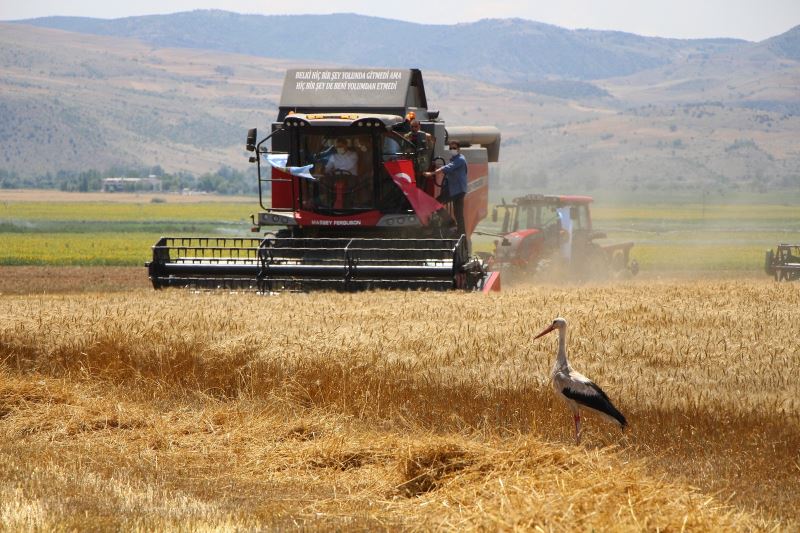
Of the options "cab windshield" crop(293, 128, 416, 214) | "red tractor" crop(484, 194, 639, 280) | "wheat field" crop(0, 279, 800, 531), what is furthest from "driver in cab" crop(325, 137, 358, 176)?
"red tractor" crop(484, 194, 639, 280)

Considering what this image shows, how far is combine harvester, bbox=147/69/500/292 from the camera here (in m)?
16.4

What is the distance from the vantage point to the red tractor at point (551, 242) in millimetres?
25359

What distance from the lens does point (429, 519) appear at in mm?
7477

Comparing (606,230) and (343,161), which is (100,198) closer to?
(606,230)

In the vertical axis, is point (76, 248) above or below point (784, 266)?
below

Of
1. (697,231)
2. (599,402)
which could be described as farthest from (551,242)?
(697,231)

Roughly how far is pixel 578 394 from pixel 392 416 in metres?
2.06

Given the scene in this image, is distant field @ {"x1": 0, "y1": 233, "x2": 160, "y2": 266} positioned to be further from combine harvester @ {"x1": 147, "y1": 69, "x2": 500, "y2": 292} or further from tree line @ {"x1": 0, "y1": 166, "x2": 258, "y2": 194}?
tree line @ {"x1": 0, "y1": 166, "x2": 258, "y2": 194}

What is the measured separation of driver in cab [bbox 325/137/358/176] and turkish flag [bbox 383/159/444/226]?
518 mm

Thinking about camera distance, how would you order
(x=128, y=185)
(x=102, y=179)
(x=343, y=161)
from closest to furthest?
(x=343, y=161), (x=128, y=185), (x=102, y=179)

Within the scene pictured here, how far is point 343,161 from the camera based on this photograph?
18.0 meters

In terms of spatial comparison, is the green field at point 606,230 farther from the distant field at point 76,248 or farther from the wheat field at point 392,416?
the wheat field at point 392,416

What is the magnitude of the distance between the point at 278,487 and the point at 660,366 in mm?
3569

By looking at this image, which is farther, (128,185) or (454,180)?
(128,185)
